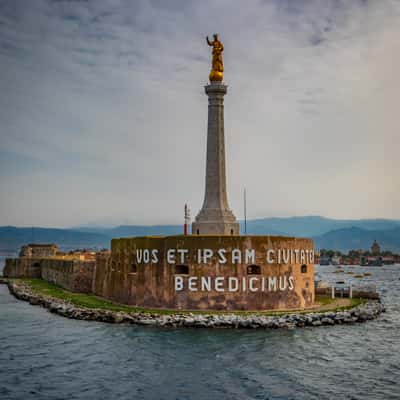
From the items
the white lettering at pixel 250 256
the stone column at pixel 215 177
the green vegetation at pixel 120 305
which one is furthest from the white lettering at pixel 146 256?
the white lettering at pixel 250 256

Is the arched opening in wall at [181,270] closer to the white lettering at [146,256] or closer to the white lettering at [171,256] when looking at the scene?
the white lettering at [171,256]

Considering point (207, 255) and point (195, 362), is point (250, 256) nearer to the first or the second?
point (207, 255)

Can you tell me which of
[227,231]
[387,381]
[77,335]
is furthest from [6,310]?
[387,381]

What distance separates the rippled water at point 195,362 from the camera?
A: 56.5ft

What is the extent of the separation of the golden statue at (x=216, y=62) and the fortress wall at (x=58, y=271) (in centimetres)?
1641

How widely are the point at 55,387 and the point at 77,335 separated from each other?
7.31 metres

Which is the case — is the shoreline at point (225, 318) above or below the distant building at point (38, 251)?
below

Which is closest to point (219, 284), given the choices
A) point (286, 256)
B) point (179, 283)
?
point (179, 283)

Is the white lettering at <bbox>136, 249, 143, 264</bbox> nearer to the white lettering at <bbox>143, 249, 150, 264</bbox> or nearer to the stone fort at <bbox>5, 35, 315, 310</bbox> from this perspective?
the stone fort at <bbox>5, 35, 315, 310</bbox>

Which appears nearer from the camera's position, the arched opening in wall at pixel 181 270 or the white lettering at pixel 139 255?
the arched opening in wall at pixel 181 270

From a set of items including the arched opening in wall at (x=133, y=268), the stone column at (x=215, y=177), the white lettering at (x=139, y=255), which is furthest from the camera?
the stone column at (x=215, y=177)

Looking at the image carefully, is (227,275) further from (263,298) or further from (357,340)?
(357,340)

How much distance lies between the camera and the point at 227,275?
91.0ft

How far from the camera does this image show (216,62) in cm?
3353
